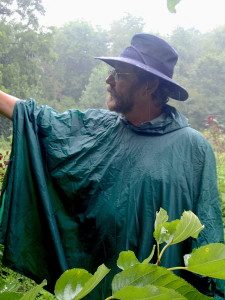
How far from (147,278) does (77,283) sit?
63 millimetres

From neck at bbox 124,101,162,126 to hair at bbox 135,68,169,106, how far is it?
4cm

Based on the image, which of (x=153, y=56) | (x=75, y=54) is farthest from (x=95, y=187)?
(x=75, y=54)

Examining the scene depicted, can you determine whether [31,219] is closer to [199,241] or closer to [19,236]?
[19,236]

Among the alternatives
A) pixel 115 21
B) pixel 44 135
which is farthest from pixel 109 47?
pixel 44 135

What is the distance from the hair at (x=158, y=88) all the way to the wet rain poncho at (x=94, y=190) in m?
0.22

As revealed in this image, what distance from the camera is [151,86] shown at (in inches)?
88.7

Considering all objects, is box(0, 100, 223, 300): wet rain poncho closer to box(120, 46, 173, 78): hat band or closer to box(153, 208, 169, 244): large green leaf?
box(120, 46, 173, 78): hat band

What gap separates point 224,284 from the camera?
1.57m

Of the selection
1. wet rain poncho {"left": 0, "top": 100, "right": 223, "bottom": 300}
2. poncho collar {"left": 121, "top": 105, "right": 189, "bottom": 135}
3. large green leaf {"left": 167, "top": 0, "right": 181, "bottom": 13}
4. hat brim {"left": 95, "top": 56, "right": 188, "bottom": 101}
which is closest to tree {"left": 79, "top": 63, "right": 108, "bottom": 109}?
hat brim {"left": 95, "top": 56, "right": 188, "bottom": 101}

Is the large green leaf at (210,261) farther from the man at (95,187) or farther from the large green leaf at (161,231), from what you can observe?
the man at (95,187)

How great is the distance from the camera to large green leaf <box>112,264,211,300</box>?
0.35m

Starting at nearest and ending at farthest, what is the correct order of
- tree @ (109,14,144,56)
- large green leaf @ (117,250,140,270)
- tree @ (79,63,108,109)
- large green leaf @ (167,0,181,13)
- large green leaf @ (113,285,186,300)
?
large green leaf @ (113,285,186,300) < large green leaf @ (117,250,140,270) < large green leaf @ (167,0,181,13) < tree @ (79,63,108,109) < tree @ (109,14,144,56)

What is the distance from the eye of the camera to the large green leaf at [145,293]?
1.02 ft

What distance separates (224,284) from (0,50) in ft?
58.5
